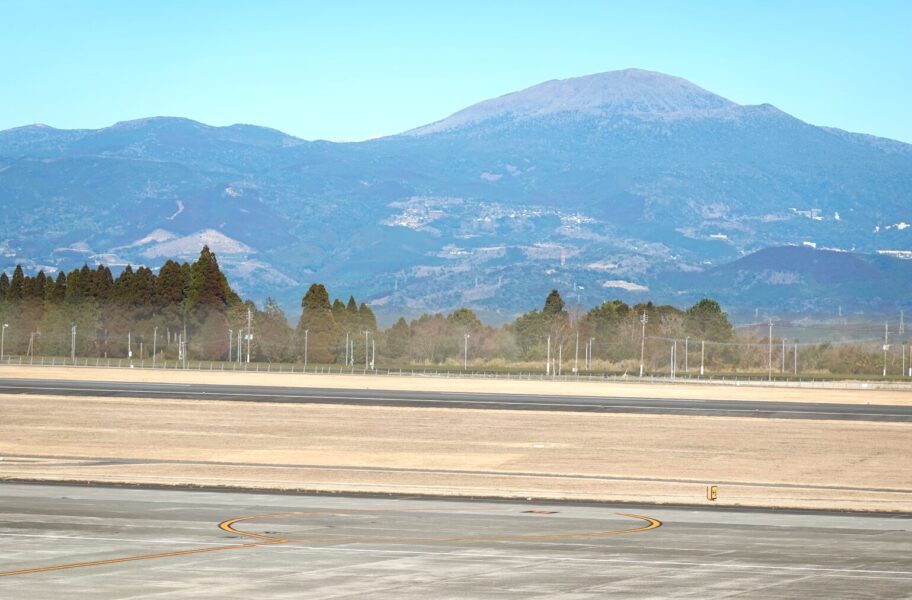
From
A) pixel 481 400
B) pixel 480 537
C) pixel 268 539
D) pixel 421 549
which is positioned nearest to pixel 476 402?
pixel 481 400

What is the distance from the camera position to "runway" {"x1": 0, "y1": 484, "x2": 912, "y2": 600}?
2395 cm

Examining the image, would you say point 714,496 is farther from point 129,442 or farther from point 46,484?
point 129,442

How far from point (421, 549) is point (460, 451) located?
2933 centimetres

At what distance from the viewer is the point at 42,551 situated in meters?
27.4

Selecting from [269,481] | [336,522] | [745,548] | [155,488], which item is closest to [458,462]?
[269,481]

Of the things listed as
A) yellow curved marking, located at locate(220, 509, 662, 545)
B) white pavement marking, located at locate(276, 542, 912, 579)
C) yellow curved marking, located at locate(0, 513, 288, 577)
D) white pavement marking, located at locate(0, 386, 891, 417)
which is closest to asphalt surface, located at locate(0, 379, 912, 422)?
white pavement marking, located at locate(0, 386, 891, 417)

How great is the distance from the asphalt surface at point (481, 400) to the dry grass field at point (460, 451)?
4830 mm

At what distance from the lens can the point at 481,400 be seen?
92.8 m

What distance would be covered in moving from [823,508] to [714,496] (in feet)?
9.93

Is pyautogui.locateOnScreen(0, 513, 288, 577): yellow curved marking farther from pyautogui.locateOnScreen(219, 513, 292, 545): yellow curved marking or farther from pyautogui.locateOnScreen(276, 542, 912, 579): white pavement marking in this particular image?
pyautogui.locateOnScreen(276, 542, 912, 579): white pavement marking

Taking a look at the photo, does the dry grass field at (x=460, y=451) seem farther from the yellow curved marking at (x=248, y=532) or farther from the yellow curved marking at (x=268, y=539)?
the yellow curved marking at (x=248, y=532)

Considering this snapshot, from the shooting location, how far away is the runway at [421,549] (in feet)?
78.6

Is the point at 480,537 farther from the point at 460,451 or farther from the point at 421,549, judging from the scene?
the point at 460,451

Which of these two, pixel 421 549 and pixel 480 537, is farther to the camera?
pixel 480 537
